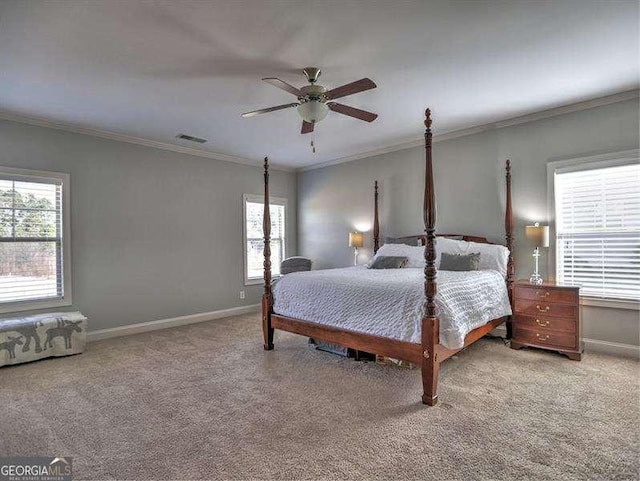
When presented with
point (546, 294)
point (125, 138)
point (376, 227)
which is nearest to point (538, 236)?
point (546, 294)

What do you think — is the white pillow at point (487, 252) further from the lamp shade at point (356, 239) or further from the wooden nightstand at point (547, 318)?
the lamp shade at point (356, 239)

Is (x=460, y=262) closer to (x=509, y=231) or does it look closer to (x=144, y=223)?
(x=509, y=231)

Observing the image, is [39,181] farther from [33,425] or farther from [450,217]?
[450,217]

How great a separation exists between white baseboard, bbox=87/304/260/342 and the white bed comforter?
7.04 feet

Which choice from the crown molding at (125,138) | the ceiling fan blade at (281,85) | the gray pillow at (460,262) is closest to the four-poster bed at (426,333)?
the gray pillow at (460,262)

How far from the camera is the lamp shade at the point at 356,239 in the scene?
575 centimetres

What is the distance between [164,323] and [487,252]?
4.63m

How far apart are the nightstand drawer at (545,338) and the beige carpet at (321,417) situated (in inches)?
5.5

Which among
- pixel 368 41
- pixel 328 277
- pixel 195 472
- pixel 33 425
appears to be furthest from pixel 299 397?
pixel 368 41

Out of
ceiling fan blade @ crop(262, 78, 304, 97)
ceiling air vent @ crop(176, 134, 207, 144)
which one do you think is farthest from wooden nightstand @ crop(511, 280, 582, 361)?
ceiling air vent @ crop(176, 134, 207, 144)

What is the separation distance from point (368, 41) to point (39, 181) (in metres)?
4.12

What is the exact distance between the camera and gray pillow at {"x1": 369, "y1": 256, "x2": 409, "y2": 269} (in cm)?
453

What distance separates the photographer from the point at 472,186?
4.75 meters

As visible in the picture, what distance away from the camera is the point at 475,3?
217 centimetres
